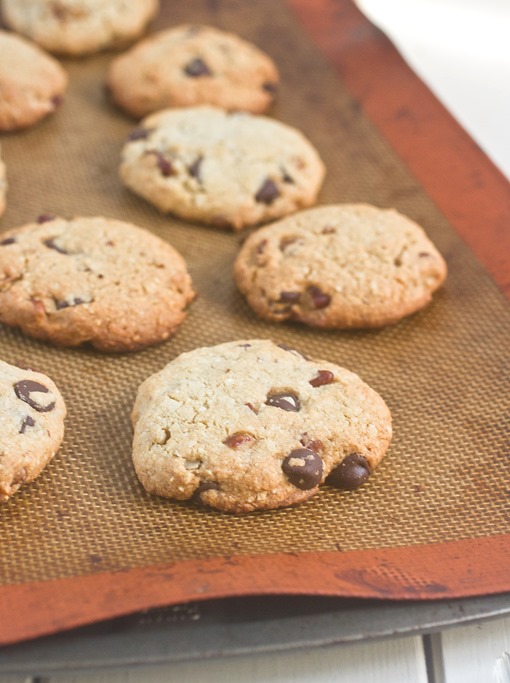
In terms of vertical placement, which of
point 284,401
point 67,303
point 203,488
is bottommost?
point 67,303

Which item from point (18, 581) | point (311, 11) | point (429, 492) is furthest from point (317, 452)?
point (311, 11)

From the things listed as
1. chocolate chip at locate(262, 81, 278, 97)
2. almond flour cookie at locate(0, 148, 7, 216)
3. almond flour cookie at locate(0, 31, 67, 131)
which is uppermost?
chocolate chip at locate(262, 81, 278, 97)

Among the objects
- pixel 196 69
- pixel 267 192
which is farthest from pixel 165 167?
pixel 196 69

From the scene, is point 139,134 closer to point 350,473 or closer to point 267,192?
point 267,192

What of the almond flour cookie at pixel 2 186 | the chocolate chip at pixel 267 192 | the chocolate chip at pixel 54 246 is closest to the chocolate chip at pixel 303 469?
the chocolate chip at pixel 54 246

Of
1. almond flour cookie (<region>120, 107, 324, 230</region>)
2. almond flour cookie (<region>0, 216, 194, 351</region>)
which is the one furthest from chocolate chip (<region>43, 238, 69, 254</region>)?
almond flour cookie (<region>120, 107, 324, 230</region>)

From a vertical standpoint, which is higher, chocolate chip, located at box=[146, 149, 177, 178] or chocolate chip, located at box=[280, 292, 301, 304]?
chocolate chip, located at box=[280, 292, 301, 304]

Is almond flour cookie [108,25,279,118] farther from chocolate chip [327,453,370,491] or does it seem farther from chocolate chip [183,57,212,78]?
chocolate chip [327,453,370,491]
